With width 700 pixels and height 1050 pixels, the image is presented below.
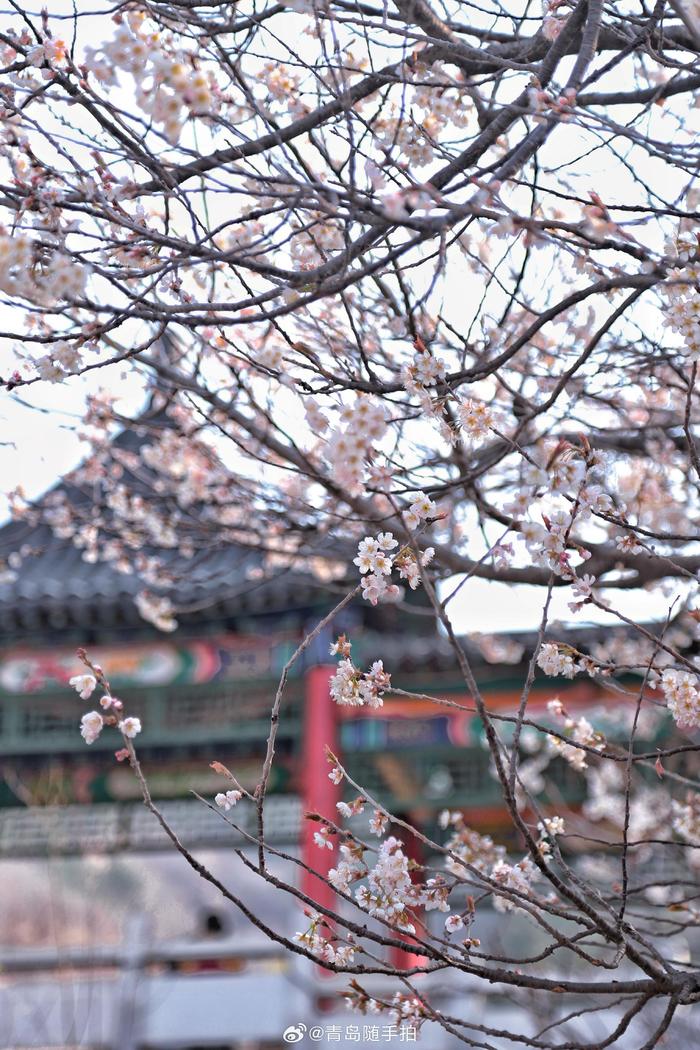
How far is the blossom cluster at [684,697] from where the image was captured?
316 cm

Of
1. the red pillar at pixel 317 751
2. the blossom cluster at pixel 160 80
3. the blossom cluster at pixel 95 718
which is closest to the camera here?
the blossom cluster at pixel 160 80

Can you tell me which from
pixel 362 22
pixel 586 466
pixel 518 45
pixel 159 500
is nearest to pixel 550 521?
pixel 586 466

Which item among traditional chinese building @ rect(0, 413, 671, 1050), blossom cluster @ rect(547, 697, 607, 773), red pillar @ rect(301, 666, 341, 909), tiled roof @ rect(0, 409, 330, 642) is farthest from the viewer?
tiled roof @ rect(0, 409, 330, 642)

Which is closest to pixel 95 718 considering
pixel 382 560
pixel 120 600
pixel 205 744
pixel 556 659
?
pixel 382 560

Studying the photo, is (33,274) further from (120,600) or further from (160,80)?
(120,600)

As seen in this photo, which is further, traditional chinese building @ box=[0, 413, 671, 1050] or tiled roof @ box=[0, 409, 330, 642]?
tiled roof @ box=[0, 409, 330, 642]

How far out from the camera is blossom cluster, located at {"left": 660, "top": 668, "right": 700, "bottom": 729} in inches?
124

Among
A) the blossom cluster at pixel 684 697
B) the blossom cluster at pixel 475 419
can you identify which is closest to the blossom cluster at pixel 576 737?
the blossom cluster at pixel 684 697

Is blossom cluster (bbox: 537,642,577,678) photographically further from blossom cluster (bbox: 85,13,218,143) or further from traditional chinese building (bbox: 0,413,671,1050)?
traditional chinese building (bbox: 0,413,671,1050)

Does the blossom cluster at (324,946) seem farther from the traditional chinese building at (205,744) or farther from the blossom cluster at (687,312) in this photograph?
the traditional chinese building at (205,744)

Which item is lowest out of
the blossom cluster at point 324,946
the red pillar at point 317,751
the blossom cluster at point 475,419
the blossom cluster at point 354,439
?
the blossom cluster at point 324,946

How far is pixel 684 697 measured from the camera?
316 centimetres

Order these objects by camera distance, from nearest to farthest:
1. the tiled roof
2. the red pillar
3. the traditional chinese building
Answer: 1. the traditional chinese building
2. the red pillar
3. the tiled roof

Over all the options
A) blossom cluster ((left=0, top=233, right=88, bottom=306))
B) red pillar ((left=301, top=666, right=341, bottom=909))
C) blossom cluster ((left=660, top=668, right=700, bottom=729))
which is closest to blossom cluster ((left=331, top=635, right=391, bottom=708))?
blossom cluster ((left=660, top=668, right=700, bottom=729))
